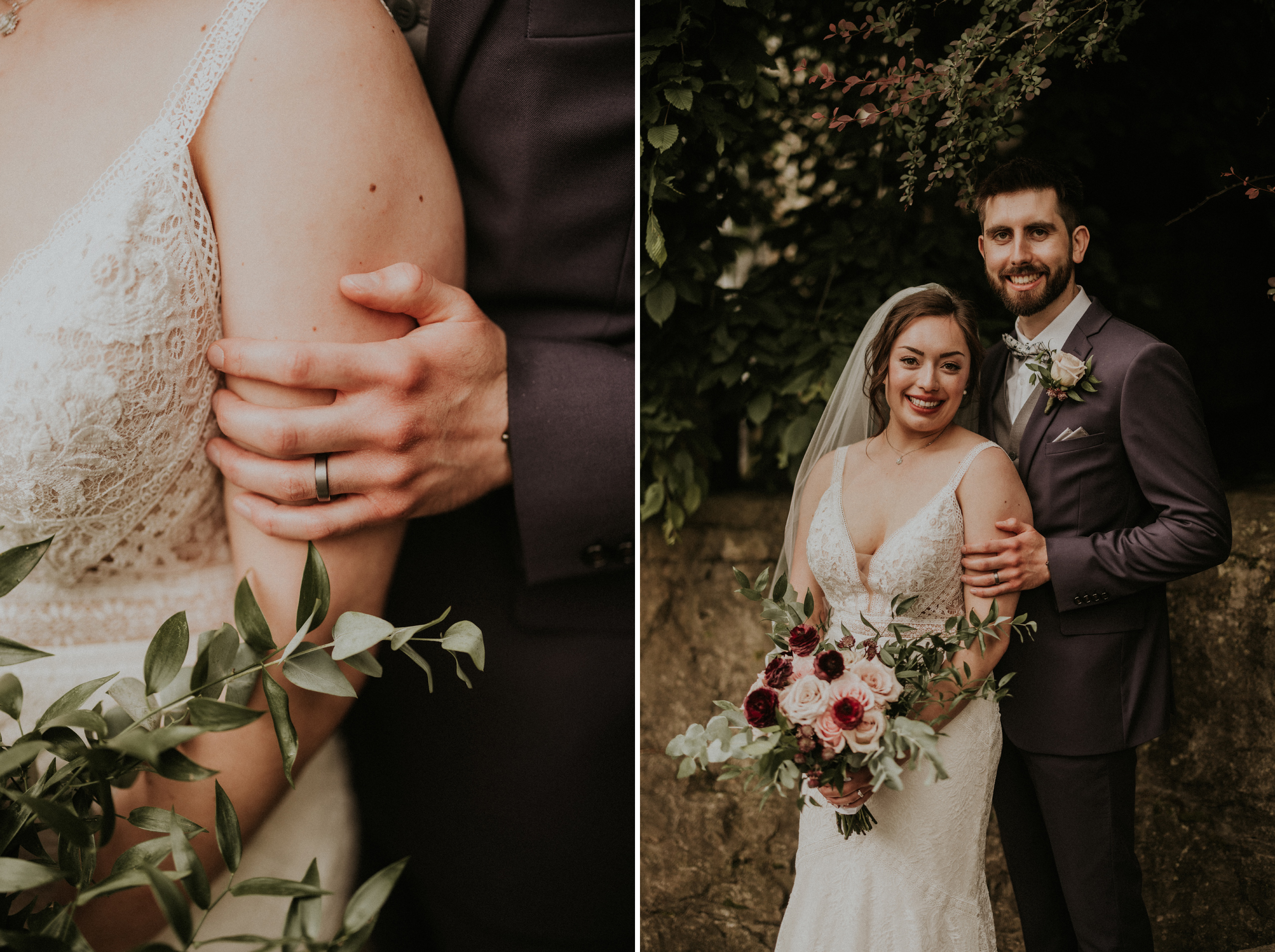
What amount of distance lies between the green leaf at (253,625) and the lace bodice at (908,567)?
0.76 metres

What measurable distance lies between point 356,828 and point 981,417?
41.9 inches

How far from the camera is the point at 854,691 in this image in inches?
41.6

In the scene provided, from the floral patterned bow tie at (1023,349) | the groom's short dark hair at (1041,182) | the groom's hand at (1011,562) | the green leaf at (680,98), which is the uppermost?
the green leaf at (680,98)

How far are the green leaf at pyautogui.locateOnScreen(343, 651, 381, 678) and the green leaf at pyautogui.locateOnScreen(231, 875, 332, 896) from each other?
0.22 m

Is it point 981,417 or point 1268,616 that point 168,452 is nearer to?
point 981,417

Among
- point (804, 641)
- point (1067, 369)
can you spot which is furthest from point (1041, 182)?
point (804, 641)

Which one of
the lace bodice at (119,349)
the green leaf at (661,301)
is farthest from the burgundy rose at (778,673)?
the lace bodice at (119,349)

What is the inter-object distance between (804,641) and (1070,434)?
0.45m

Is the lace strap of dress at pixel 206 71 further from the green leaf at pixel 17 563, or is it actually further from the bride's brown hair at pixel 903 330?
the bride's brown hair at pixel 903 330

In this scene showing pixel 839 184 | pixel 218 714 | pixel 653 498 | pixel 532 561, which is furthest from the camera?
pixel 653 498

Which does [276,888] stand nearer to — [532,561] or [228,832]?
[228,832]

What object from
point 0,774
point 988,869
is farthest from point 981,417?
point 0,774

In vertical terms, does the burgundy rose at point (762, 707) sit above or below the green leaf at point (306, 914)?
above

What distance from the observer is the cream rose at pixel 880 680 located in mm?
1071
